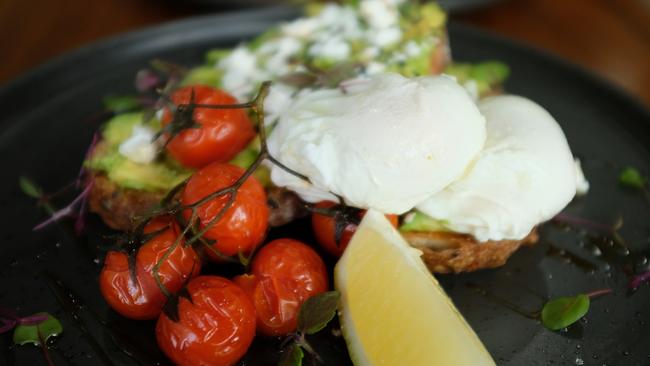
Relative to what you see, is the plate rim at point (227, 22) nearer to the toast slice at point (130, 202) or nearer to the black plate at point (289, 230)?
the black plate at point (289, 230)

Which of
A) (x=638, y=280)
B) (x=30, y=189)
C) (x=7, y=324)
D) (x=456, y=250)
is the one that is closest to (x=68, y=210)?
(x=30, y=189)

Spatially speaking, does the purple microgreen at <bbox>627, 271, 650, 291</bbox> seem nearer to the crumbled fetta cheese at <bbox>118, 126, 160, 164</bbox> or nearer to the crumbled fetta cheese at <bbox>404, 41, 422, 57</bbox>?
the crumbled fetta cheese at <bbox>404, 41, 422, 57</bbox>

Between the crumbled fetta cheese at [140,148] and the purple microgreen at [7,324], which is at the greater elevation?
the crumbled fetta cheese at [140,148]

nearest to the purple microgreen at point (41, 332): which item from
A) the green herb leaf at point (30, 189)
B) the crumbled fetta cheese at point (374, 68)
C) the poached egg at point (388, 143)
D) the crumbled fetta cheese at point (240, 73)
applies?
the green herb leaf at point (30, 189)

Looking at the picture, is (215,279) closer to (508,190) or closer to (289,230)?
(289,230)

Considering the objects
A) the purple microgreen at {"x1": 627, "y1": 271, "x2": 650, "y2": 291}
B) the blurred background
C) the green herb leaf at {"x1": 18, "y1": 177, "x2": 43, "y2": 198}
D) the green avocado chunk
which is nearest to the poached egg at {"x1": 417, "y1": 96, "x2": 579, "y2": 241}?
the green avocado chunk

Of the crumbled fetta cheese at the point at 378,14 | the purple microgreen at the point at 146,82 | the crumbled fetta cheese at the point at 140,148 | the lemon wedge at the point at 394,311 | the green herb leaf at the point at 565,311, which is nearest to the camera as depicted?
the lemon wedge at the point at 394,311

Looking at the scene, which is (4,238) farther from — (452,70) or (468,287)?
(452,70)

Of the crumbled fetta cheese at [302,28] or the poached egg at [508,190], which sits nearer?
the poached egg at [508,190]
